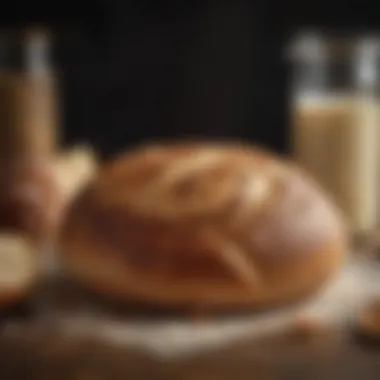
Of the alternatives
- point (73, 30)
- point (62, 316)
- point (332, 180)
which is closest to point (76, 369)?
point (62, 316)

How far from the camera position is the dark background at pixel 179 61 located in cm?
111

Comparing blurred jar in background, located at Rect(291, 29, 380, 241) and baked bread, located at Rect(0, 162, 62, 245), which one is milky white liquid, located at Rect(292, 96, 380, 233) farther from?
baked bread, located at Rect(0, 162, 62, 245)

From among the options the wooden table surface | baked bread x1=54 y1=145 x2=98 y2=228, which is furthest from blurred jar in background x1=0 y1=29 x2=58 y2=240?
the wooden table surface

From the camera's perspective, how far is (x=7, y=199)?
0.85 metres

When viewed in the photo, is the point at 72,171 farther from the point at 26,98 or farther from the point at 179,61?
the point at 179,61

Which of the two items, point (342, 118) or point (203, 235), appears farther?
point (342, 118)

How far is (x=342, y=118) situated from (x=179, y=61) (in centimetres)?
25

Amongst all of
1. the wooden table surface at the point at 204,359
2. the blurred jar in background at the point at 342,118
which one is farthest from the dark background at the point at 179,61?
the wooden table surface at the point at 204,359

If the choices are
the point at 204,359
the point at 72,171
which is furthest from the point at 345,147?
the point at 204,359

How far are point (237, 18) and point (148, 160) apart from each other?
39cm

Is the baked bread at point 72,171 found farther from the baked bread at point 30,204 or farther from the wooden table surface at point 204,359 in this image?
the wooden table surface at point 204,359

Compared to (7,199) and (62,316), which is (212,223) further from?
→ (7,199)

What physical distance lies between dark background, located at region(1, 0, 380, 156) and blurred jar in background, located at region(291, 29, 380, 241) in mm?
162

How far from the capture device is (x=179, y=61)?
113cm
